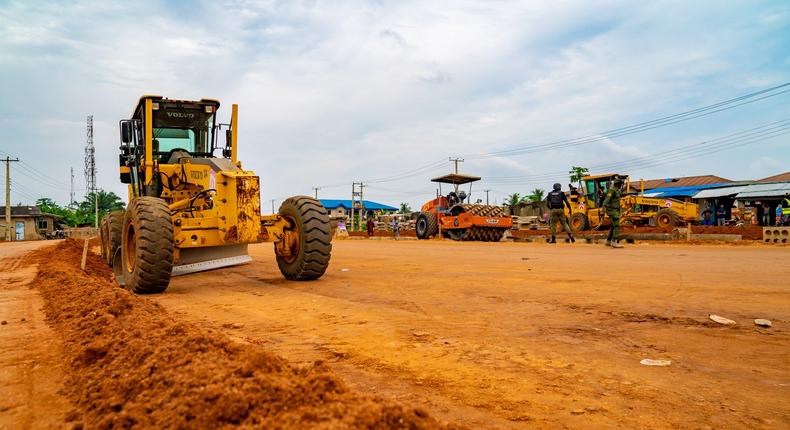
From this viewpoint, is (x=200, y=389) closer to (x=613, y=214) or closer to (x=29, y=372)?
(x=29, y=372)

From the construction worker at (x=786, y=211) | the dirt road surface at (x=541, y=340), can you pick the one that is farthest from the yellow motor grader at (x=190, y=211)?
the construction worker at (x=786, y=211)

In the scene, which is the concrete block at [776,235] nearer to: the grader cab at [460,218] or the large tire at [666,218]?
the large tire at [666,218]

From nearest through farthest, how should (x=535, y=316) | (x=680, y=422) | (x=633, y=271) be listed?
(x=680, y=422)
(x=535, y=316)
(x=633, y=271)

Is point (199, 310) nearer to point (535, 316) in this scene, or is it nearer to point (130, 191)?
point (535, 316)

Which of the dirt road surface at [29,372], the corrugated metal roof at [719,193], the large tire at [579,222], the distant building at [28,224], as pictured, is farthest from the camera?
the distant building at [28,224]

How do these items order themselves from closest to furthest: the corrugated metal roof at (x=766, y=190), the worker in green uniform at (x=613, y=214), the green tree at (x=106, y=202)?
1. the worker in green uniform at (x=613, y=214)
2. the corrugated metal roof at (x=766, y=190)
3. the green tree at (x=106, y=202)

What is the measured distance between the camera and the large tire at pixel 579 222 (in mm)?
25312

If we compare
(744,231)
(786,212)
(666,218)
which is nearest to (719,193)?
(786,212)

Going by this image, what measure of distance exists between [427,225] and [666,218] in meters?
11.2

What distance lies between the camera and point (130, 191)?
10.2m

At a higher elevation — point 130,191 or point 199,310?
point 130,191

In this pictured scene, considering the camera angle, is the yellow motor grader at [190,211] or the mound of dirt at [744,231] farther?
the mound of dirt at [744,231]

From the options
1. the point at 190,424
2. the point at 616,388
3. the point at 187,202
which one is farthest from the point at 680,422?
the point at 187,202

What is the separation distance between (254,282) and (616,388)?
6.07m
